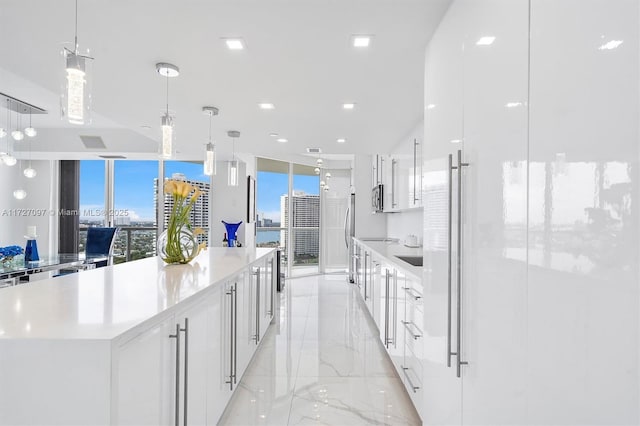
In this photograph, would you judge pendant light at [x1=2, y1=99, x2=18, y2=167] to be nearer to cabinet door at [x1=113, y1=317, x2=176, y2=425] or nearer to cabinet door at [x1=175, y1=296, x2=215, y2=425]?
cabinet door at [x1=175, y1=296, x2=215, y2=425]

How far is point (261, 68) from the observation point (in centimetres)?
263

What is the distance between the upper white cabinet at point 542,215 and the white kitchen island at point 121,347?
43.7 inches

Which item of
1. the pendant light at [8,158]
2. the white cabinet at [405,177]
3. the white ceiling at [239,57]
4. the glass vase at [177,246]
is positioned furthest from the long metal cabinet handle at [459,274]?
the pendant light at [8,158]

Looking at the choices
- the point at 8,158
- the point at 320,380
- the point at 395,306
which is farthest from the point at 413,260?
the point at 8,158

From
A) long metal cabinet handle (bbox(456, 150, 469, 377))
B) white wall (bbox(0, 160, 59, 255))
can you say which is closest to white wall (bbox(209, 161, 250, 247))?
white wall (bbox(0, 160, 59, 255))

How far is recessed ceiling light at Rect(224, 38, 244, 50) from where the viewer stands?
86.3 inches

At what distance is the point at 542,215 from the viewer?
917 millimetres

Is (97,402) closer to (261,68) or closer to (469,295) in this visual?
(469,295)

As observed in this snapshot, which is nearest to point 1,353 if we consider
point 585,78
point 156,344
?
point 156,344

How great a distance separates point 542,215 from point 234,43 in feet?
6.63

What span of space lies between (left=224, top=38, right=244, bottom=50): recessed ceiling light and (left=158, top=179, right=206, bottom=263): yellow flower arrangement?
3.06 ft

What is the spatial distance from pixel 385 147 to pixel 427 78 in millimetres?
3550

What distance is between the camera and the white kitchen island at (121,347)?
3.09ft

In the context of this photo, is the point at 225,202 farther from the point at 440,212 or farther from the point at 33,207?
the point at 440,212
